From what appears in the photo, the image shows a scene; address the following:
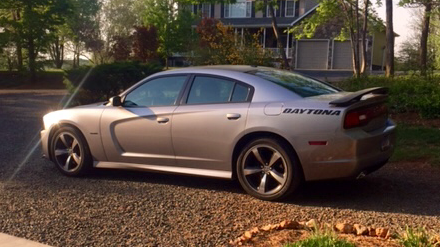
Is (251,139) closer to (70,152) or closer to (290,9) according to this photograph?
(70,152)

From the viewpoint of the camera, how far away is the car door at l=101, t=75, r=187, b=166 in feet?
22.3

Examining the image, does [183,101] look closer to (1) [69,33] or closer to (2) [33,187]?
(2) [33,187]

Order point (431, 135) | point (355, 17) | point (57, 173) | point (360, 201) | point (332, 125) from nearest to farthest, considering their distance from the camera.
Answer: point (332, 125) < point (360, 201) < point (57, 173) < point (431, 135) < point (355, 17)

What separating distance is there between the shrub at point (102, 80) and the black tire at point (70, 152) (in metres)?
7.93

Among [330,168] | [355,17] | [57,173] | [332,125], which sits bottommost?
[57,173]

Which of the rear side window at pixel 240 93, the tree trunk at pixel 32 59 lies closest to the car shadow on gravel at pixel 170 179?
the rear side window at pixel 240 93

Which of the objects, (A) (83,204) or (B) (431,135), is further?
(B) (431,135)

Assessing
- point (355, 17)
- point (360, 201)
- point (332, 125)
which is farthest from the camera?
point (355, 17)

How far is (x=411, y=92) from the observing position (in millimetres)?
13414

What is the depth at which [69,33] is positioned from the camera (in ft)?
164

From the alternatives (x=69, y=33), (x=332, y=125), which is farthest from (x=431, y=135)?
(x=69, y=33)

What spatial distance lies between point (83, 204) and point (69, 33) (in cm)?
4624

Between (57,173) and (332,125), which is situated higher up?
(332,125)

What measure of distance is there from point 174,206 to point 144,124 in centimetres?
138
